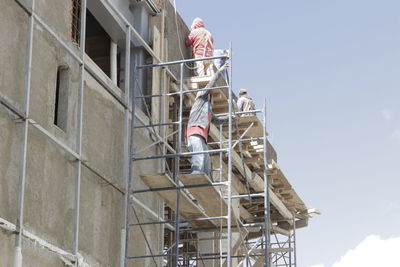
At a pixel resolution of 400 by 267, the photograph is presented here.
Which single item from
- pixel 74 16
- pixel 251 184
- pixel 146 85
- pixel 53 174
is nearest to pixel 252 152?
pixel 251 184

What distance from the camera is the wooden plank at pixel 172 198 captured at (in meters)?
15.4

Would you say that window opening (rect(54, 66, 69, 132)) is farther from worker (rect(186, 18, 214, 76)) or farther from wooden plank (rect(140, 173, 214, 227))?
worker (rect(186, 18, 214, 76))

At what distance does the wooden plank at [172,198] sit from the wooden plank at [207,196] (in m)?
0.18

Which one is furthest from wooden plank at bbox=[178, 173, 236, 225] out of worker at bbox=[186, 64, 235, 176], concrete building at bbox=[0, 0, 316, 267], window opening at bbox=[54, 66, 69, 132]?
window opening at bbox=[54, 66, 69, 132]

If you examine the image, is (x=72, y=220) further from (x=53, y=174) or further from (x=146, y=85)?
(x=146, y=85)

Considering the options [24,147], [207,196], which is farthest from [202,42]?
[24,147]

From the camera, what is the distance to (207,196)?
53.5 ft

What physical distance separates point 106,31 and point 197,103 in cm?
231

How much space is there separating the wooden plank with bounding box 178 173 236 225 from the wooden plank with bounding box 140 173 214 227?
0.18 metres

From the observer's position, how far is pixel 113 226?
1524cm

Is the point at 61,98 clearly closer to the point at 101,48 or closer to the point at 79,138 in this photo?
the point at 79,138

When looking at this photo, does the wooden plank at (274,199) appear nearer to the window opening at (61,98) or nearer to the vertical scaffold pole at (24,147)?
the window opening at (61,98)

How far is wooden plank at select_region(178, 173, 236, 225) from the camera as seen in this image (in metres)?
15.3

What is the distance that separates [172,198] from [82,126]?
2749 millimetres
